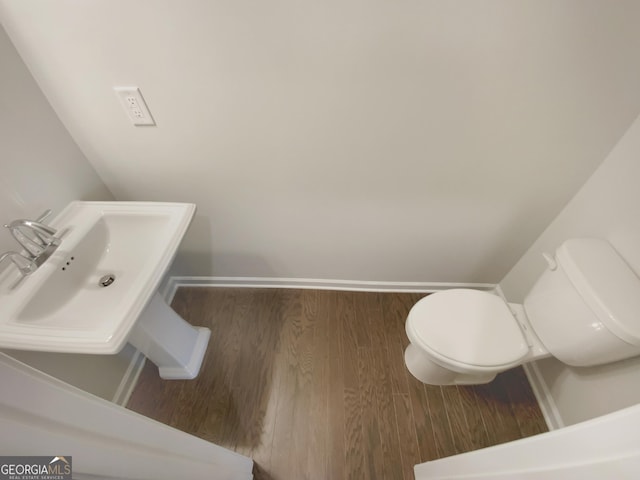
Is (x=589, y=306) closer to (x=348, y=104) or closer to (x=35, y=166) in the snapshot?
(x=348, y=104)

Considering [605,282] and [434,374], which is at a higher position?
[605,282]

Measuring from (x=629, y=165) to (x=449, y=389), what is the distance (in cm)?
109

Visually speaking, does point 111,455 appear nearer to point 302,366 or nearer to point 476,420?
point 302,366

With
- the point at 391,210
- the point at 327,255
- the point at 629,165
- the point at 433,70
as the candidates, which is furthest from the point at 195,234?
the point at 629,165

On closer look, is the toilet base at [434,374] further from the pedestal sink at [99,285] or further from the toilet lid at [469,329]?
the pedestal sink at [99,285]

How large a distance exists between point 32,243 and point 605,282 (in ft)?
5.61

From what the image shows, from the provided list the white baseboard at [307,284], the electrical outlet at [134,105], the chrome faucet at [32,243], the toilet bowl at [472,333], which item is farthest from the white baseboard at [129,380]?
the toilet bowl at [472,333]

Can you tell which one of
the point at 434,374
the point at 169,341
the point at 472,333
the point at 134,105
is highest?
the point at 134,105

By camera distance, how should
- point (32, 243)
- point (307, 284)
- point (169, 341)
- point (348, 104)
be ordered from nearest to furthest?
point (32, 243), point (348, 104), point (169, 341), point (307, 284)

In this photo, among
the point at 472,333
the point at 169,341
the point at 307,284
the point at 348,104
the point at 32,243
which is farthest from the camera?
the point at 307,284

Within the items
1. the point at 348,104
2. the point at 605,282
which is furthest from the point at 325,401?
the point at 348,104

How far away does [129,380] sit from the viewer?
1.27 metres

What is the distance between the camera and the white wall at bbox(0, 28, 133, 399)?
0.79 metres

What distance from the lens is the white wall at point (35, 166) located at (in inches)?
31.3
